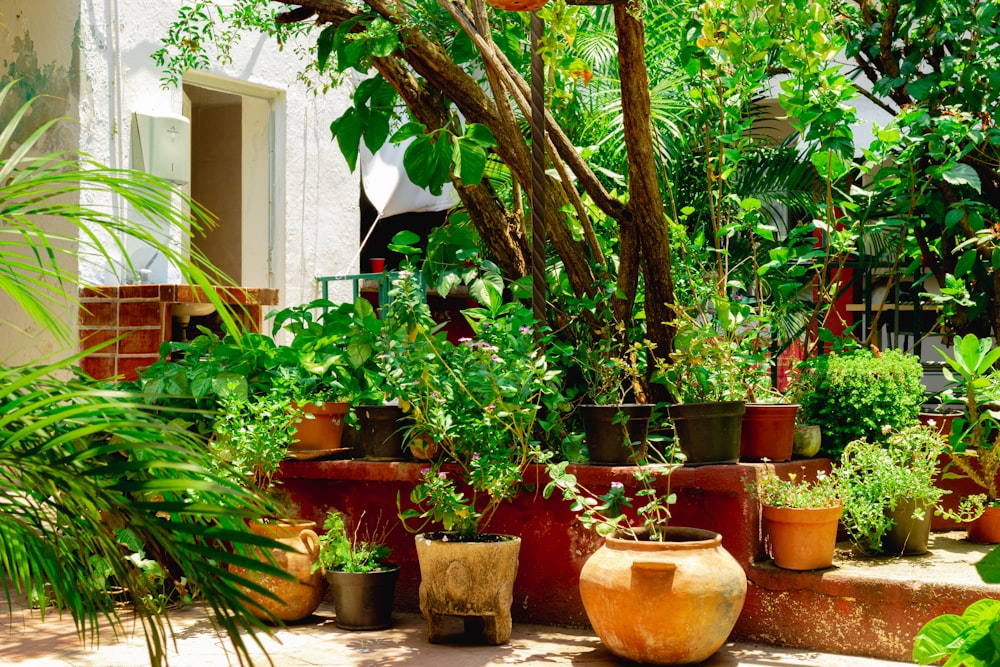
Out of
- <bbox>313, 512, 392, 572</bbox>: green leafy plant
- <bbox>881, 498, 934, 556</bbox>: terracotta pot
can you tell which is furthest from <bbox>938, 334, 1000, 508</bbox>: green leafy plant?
<bbox>313, 512, 392, 572</bbox>: green leafy plant

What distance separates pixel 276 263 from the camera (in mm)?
8250

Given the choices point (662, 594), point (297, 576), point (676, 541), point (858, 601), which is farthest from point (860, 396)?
point (297, 576)

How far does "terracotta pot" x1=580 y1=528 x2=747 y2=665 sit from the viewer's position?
12.5 ft

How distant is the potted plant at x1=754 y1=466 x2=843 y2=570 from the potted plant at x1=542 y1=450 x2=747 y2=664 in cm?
30

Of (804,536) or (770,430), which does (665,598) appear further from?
(770,430)

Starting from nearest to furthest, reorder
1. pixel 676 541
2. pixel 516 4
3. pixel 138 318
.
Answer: pixel 516 4 → pixel 676 541 → pixel 138 318

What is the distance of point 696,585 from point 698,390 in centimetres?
105

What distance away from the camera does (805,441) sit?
4.86 m

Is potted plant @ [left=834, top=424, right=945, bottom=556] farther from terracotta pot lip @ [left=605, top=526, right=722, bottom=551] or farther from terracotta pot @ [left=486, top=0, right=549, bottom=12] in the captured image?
terracotta pot @ [left=486, top=0, right=549, bottom=12]

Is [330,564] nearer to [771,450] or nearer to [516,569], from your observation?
[516,569]

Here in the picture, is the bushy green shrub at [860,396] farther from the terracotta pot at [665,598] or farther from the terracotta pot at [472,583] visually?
the terracotta pot at [472,583]

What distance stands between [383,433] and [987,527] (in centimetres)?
263

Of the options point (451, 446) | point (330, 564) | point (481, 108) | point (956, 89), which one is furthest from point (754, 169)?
point (330, 564)

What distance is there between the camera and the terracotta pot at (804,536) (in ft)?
13.7
